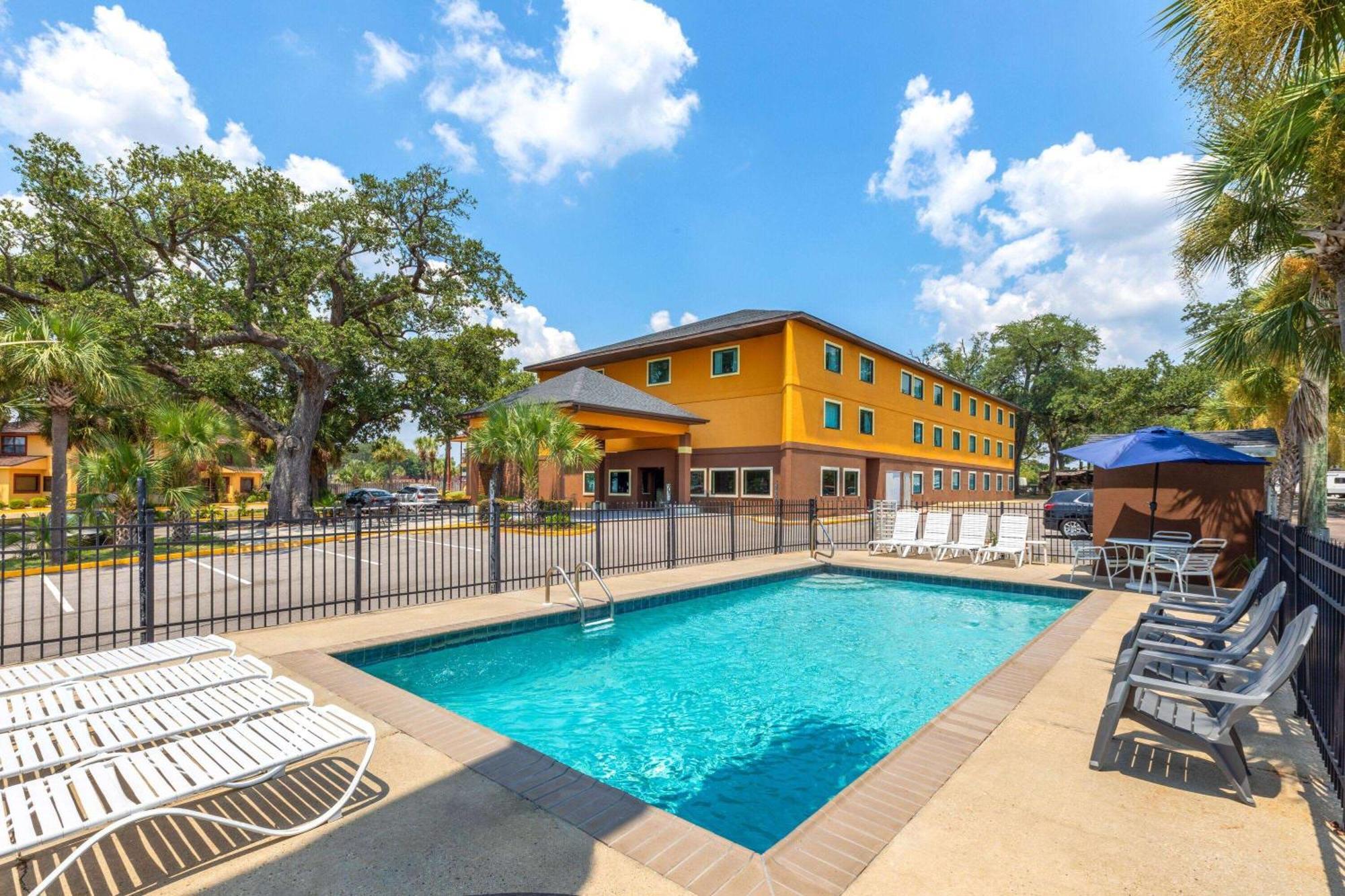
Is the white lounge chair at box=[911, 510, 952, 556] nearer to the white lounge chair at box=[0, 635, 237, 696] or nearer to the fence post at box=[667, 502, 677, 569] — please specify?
the fence post at box=[667, 502, 677, 569]

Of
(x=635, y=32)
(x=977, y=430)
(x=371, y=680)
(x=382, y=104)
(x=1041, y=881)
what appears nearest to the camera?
(x=1041, y=881)

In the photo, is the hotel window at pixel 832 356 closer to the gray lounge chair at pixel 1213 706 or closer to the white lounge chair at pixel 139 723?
the gray lounge chair at pixel 1213 706

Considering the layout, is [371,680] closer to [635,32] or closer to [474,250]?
[635,32]

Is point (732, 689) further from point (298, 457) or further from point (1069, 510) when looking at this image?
point (298, 457)

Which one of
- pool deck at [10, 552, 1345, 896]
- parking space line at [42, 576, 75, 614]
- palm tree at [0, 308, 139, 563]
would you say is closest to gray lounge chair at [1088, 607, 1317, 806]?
pool deck at [10, 552, 1345, 896]

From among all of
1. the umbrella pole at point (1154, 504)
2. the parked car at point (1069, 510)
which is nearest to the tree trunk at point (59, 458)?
the umbrella pole at point (1154, 504)

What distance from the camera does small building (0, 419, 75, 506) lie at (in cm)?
3747

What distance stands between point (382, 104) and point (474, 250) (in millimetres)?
12013

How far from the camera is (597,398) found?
2364cm

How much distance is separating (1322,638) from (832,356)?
80.0ft

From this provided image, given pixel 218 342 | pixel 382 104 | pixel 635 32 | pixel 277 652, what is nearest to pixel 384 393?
pixel 218 342

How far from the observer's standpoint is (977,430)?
43812 millimetres

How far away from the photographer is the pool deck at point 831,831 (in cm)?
262

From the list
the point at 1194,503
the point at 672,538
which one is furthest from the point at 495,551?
the point at 1194,503
